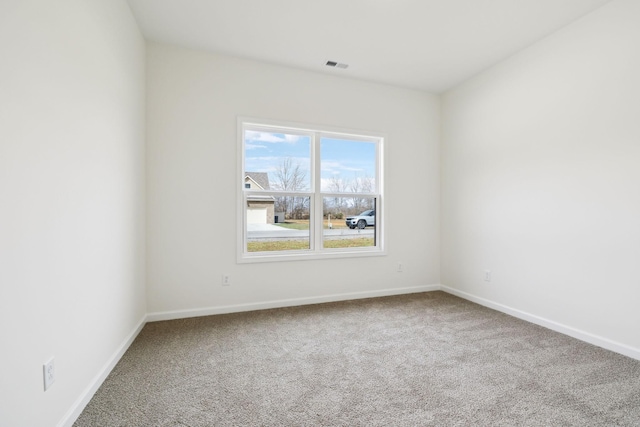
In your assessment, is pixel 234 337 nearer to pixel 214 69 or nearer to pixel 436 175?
pixel 214 69

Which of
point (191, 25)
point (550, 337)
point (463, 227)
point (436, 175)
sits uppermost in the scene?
point (191, 25)

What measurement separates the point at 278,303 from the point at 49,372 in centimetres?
226

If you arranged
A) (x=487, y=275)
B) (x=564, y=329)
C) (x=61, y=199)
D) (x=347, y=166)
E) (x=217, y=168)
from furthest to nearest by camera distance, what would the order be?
(x=347, y=166) < (x=487, y=275) < (x=217, y=168) < (x=564, y=329) < (x=61, y=199)

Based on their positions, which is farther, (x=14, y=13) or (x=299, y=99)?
(x=299, y=99)

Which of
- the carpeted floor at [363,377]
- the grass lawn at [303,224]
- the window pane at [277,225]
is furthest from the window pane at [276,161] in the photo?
the carpeted floor at [363,377]

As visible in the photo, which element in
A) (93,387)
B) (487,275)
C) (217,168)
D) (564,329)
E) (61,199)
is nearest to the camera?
(61,199)

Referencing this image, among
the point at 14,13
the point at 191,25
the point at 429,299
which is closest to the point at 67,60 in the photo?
the point at 14,13

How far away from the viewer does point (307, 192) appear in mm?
3693

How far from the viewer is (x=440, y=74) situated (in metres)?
3.69

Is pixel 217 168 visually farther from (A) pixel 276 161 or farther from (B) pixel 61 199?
(B) pixel 61 199

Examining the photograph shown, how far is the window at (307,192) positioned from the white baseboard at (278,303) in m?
0.53

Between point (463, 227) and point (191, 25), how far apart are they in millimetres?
3881

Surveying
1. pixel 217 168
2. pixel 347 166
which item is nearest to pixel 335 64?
pixel 347 166

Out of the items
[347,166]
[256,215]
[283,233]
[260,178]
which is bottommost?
[283,233]
